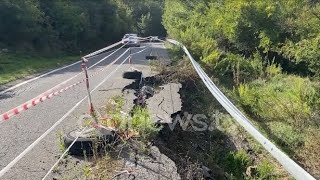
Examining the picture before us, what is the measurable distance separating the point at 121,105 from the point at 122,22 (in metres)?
28.2

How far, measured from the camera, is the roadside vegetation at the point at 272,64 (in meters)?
6.79

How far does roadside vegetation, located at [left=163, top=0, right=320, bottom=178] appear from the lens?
22.3ft

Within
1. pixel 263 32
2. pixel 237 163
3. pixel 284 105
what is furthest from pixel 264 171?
pixel 263 32

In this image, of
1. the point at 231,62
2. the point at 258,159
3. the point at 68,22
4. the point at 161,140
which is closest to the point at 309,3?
the point at 231,62

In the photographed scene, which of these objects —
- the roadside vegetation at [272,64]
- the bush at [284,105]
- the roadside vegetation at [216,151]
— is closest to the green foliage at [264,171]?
the roadside vegetation at [216,151]

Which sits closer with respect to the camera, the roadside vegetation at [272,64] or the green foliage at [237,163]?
the green foliage at [237,163]

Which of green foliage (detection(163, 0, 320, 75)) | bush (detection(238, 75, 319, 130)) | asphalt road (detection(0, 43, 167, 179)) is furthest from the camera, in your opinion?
green foliage (detection(163, 0, 320, 75))

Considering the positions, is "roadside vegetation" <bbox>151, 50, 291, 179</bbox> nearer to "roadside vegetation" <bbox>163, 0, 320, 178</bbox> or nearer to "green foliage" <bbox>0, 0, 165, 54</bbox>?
"roadside vegetation" <bbox>163, 0, 320, 178</bbox>

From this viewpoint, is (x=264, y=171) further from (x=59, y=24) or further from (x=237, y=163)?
(x=59, y=24)

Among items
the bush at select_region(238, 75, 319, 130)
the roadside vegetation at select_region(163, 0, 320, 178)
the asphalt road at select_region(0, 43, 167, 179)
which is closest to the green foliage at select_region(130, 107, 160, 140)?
the asphalt road at select_region(0, 43, 167, 179)

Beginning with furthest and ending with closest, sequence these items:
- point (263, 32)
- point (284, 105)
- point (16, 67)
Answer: point (16, 67) < point (263, 32) < point (284, 105)

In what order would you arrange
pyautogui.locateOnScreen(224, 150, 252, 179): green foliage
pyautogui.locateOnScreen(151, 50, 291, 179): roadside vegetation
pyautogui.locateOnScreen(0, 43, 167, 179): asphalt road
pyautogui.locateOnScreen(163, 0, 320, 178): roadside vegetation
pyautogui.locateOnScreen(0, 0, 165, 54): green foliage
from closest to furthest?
pyautogui.locateOnScreen(0, 43, 167, 179): asphalt road → pyautogui.locateOnScreen(151, 50, 291, 179): roadside vegetation → pyautogui.locateOnScreen(224, 150, 252, 179): green foliage → pyautogui.locateOnScreen(163, 0, 320, 178): roadside vegetation → pyautogui.locateOnScreen(0, 0, 165, 54): green foliage

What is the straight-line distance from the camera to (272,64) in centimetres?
1251

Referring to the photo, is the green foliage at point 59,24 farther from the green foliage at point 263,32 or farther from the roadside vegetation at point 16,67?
the green foliage at point 263,32
